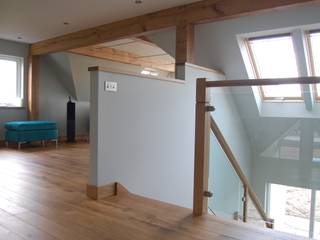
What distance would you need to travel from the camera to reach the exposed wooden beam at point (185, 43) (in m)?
4.25

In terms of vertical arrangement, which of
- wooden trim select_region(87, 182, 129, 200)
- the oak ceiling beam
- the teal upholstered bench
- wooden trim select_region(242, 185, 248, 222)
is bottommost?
wooden trim select_region(242, 185, 248, 222)

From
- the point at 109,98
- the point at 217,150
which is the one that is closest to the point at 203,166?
the point at 217,150

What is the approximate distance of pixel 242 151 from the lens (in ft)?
11.8

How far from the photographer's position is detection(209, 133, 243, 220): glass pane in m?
3.10

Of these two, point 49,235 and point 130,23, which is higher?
→ point 130,23

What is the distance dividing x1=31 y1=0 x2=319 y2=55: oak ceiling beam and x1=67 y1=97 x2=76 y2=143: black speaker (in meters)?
1.51

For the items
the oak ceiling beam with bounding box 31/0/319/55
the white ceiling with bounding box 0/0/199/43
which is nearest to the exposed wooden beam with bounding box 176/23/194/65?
the oak ceiling beam with bounding box 31/0/319/55

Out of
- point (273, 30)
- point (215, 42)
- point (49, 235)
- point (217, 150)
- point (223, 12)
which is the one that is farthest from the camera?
point (215, 42)

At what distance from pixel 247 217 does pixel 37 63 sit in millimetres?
5717

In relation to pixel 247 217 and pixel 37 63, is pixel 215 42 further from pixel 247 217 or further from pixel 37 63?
pixel 37 63

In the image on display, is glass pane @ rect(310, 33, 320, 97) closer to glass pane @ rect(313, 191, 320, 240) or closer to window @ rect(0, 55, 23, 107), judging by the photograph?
glass pane @ rect(313, 191, 320, 240)

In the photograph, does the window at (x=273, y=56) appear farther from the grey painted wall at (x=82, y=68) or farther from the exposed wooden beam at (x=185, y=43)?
the grey painted wall at (x=82, y=68)

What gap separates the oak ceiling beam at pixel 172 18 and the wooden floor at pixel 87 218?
255cm

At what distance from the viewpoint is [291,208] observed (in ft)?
10.00
